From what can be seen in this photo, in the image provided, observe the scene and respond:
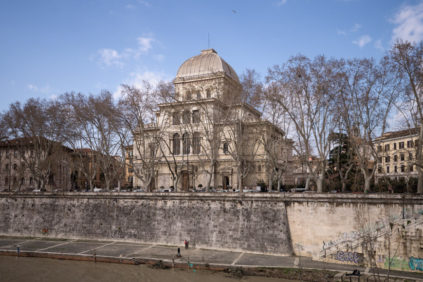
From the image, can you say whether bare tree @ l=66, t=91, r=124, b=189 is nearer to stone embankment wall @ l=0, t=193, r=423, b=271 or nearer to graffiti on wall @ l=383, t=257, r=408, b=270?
stone embankment wall @ l=0, t=193, r=423, b=271

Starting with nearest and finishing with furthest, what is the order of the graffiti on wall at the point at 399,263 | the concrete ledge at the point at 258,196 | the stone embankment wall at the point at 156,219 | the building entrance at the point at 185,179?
1. the graffiti on wall at the point at 399,263
2. the concrete ledge at the point at 258,196
3. the stone embankment wall at the point at 156,219
4. the building entrance at the point at 185,179

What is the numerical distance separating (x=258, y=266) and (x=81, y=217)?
20.4 meters

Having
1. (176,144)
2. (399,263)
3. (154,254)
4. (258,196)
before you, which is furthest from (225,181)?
(399,263)

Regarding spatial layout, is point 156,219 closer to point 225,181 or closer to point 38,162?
point 38,162

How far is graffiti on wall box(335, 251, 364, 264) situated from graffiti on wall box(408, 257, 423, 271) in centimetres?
290

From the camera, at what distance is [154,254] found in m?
29.4

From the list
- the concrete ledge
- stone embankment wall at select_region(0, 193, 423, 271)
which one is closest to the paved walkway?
stone embankment wall at select_region(0, 193, 423, 271)

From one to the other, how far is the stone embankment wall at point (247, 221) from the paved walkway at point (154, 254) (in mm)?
952

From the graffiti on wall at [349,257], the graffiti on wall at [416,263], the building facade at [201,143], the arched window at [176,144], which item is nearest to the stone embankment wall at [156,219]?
the graffiti on wall at [349,257]

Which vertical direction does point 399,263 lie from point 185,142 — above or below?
below

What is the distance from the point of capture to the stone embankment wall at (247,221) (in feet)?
80.2

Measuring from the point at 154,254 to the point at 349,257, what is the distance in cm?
1464

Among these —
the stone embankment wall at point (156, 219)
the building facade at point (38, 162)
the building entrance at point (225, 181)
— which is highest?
the building facade at point (38, 162)

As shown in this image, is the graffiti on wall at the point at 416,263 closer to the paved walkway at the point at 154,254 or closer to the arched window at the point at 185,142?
the paved walkway at the point at 154,254
